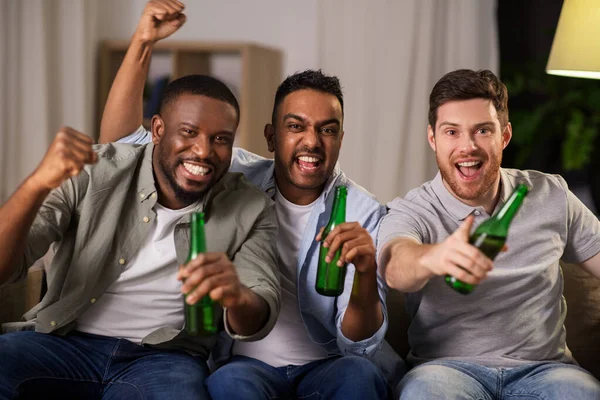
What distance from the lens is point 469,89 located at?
2.02 m

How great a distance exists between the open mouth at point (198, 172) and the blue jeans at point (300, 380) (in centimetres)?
46

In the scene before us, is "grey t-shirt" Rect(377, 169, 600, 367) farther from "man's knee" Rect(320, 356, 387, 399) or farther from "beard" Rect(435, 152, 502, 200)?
"man's knee" Rect(320, 356, 387, 399)

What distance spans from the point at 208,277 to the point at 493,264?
0.74 meters

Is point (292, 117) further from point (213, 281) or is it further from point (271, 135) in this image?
point (213, 281)

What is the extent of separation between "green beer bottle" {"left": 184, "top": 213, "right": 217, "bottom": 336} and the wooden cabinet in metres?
2.90

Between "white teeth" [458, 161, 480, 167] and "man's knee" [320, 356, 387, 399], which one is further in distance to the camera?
"white teeth" [458, 161, 480, 167]

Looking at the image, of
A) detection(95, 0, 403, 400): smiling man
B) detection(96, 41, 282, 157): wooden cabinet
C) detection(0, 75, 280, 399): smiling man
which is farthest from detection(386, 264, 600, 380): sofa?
detection(96, 41, 282, 157): wooden cabinet

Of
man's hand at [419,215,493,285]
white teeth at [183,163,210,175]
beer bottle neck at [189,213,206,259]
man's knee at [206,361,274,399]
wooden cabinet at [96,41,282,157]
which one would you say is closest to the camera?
man's hand at [419,215,493,285]

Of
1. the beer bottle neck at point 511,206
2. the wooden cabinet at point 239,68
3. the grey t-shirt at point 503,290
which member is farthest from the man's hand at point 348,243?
the wooden cabinet at point 239,68

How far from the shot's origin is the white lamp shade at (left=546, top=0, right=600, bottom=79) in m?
2.43

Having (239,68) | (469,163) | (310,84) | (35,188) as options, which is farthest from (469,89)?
(239,68)

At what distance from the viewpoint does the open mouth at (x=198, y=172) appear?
191 cm

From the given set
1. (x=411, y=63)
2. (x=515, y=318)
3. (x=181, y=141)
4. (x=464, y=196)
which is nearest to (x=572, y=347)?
(x=515, y=318)

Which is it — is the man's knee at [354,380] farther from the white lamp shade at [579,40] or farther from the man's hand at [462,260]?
the white lamp shade at [579,40]
